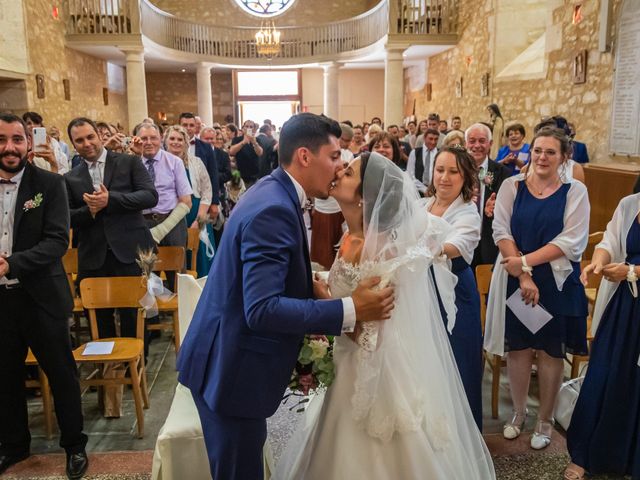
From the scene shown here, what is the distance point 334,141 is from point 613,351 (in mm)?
1799

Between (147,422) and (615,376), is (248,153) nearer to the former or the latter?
(147,422)

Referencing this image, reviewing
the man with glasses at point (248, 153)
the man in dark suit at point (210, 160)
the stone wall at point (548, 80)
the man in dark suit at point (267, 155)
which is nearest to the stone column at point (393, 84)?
the stone wall at point (548, 80)

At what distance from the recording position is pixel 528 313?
2.82 metres

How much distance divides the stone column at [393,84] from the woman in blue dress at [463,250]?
11466 millimetres

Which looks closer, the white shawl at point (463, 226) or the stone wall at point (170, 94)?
the white shawl at point (463, 226)

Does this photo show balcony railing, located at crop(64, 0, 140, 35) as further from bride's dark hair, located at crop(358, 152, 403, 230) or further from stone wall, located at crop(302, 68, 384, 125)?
bride's dark hair, located at crop(358, 152, 403, 230)

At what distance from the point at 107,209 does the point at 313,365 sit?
6.73 feet

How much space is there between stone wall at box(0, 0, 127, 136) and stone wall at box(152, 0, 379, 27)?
556 cm

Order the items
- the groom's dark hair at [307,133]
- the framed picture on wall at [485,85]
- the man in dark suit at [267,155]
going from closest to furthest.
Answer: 1. the groom's dark hair at [307,133]
2. the man in dark suit at [267,155]
3. the framed picture on wall at [485,85]

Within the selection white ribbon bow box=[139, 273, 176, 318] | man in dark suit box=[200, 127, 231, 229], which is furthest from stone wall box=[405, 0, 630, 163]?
white ribbon bow box=[139, 273, 176, 318]

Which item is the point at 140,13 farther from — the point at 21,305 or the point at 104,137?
the point at 21,305

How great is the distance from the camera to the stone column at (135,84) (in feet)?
42.5

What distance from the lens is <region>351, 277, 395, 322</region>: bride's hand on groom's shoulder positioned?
1.63 metres

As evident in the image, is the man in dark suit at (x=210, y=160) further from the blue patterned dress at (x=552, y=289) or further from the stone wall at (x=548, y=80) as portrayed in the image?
the stone wall at (x=548, y=80)
